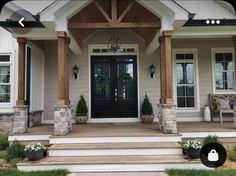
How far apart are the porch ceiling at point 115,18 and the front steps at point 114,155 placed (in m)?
2.90

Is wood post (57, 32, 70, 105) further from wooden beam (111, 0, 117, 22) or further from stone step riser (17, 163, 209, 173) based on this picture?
stone step riser (17, 163, 209, 173)

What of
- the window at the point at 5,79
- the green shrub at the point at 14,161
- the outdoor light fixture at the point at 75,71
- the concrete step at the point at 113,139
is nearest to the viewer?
the green shrub at the point at 14,161

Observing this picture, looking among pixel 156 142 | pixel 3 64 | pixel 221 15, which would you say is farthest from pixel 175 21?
pixel 3 64

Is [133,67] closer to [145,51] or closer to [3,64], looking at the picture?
[145,51]

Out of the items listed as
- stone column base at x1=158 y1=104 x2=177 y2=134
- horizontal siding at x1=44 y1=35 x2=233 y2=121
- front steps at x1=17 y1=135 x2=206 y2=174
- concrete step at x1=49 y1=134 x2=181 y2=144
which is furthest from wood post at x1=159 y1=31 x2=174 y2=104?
horizontal siding at x1=44 y1=35 x2=233 y2=121

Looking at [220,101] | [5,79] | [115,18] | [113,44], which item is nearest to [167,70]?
[115,18]

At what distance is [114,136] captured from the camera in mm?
6285

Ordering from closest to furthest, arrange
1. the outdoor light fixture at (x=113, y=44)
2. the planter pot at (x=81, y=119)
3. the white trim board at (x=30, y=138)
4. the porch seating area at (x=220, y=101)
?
the white trim board at (x=30, y=138), the porch seating area at (x=220, y=101), the planter pot at (x=81, y=119), the outdoor light fixture at (x=113, y=44)

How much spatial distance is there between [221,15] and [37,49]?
6582 mm

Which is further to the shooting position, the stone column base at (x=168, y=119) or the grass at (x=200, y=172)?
the stone column base at (x=168, y=119)

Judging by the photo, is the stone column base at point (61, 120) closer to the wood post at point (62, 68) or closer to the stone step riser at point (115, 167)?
the wood post at point (62, 68)

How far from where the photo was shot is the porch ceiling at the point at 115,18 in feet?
22.6

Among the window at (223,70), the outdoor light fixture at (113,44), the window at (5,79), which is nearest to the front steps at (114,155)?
the window at (5,79)

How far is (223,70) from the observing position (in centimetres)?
991
